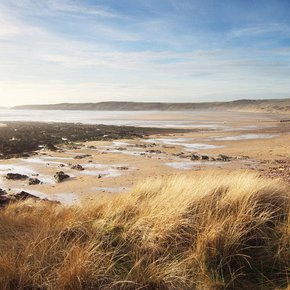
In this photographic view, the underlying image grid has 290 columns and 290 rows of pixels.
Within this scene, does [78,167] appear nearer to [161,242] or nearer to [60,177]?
[60,177]

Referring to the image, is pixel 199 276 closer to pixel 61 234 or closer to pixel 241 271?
pixel 241 271

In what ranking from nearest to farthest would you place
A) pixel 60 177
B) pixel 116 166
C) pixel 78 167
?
pixel 60 177, pixel 78 167, pixel 116 166

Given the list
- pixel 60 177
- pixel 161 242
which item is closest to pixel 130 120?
pixel 60 177

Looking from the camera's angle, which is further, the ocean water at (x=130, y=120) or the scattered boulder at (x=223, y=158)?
the ocean water at (x=130, y=120)

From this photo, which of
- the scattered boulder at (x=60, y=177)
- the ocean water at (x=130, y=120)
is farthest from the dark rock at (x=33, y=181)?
the ocean water at (x=130, y=120)

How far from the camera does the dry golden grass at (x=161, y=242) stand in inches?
173

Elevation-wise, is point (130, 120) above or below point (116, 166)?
above

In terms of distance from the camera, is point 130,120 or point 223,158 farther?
point 130,120

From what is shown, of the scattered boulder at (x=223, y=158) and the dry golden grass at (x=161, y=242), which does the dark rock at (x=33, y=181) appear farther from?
the scattered boulder at (x=223, y=158)

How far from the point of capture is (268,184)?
266 inches

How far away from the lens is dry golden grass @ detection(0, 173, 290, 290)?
440cm

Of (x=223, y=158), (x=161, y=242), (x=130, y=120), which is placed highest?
(x=161, y=242)

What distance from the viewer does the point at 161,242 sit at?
5227 millimetres

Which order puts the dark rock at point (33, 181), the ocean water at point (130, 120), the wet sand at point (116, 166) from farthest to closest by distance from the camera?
the ocean water at point (130, 120)
the dark rock at point (33, 181)
the wet sand at point (116, 166)
